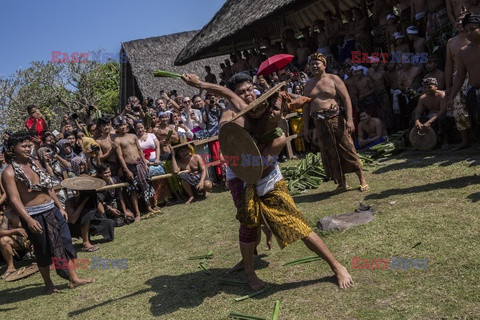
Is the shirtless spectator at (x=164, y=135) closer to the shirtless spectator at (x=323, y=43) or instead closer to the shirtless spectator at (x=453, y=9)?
the shirtless spectator at (x=323, y=43)

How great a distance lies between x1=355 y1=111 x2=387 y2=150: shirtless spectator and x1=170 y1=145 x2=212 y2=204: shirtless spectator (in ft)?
10.9

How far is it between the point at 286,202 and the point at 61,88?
39.4m

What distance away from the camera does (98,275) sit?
5.93m

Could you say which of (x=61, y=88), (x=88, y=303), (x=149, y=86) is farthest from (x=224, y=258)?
(x=61, y=88)

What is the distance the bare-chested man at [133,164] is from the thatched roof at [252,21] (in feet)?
19.4

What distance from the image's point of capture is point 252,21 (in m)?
14.3

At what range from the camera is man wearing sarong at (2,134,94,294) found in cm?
522

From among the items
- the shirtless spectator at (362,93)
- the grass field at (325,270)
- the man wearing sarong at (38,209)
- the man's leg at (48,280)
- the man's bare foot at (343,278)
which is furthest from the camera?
the shirtless spectator at (362,93)

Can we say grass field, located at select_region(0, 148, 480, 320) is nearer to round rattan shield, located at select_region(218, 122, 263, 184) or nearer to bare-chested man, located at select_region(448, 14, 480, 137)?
bare-chested man, located at select_region(448, 14, 480, 137)

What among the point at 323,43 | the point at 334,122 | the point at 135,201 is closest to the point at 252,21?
the point at 323,43

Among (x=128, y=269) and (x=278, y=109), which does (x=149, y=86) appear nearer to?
(x=128, y=269)

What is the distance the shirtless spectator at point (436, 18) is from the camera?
929 cm

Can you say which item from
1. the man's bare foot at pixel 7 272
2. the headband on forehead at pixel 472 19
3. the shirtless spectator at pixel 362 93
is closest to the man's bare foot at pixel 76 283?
the man's bare foot at pixel 7 272

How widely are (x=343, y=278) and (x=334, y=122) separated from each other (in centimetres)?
346
